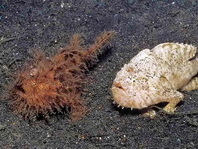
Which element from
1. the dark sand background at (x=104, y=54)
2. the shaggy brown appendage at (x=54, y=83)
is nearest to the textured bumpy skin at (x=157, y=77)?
the dark sand background at (x=104, y=54)

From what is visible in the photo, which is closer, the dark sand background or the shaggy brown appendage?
the dark sand background

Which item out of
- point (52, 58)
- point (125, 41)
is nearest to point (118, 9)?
point (125, 41)

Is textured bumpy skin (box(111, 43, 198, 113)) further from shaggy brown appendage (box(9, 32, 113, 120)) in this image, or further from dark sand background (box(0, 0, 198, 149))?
shaggy brown appendage (box(9, 32, 113, 120))

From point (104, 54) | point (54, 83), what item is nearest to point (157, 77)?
point (104, 54)

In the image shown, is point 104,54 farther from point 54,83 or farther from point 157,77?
point 54,83

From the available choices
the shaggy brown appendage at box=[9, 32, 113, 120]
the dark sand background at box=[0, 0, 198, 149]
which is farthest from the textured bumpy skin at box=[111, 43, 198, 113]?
the shaggy brown appendage at box=[9, 32, 113, 120]
